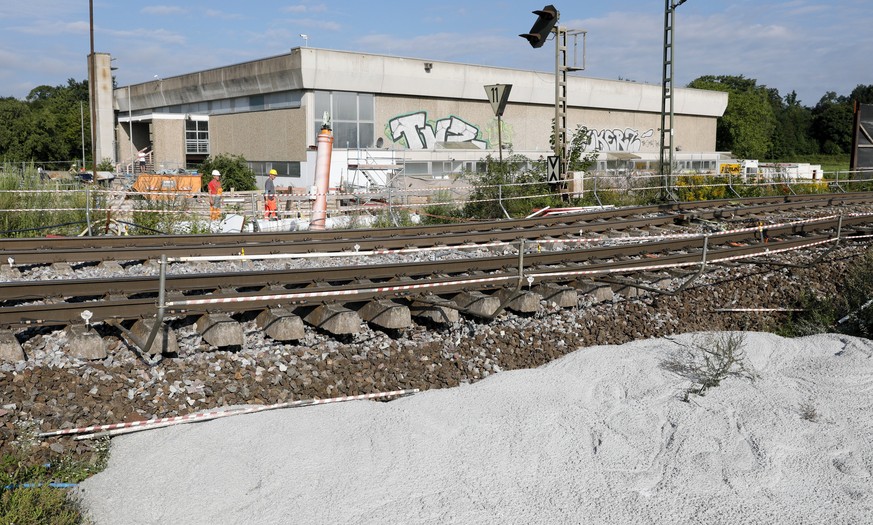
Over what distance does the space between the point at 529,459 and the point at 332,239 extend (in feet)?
28.9

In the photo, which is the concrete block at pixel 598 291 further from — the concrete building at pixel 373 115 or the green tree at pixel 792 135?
the green tree at pixel 792 135

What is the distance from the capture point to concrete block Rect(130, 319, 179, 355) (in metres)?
7.11

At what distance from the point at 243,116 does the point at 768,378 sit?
41104 mm

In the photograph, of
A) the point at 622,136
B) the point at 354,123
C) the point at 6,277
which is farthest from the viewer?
the point at 622,136

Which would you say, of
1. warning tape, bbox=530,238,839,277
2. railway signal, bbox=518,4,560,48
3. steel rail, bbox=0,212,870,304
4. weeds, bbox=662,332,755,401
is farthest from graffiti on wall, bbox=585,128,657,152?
weeds, bbox=662,332,755,401

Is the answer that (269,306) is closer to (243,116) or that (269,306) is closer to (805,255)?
(805,255)

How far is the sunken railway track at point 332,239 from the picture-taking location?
38.6ft

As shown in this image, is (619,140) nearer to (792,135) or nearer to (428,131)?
(428,131)

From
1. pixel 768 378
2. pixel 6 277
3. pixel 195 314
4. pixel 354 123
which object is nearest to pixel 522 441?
pixel 768 378

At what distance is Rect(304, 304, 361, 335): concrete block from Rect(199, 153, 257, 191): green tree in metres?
32.5

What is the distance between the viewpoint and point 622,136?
180ft

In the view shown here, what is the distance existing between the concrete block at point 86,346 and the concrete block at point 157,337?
0.33m

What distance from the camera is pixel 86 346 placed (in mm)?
6875

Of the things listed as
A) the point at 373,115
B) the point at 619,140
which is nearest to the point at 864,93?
the point at 619,140
